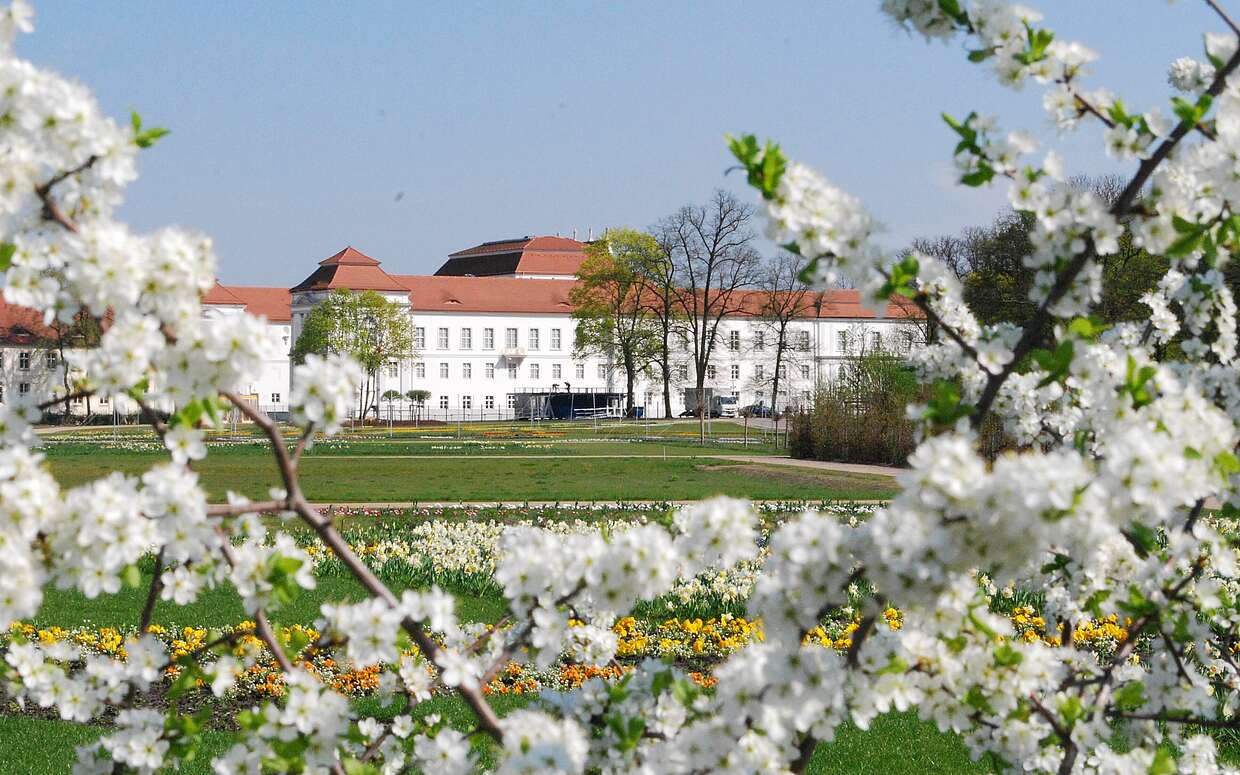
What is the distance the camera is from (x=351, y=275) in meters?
75.0

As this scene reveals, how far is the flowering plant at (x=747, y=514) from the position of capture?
5.66 feet

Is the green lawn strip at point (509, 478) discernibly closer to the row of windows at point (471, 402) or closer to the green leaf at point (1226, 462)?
the green leaf at point (1226, 462)

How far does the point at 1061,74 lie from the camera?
229 centimetres

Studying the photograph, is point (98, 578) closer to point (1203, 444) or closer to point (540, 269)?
point (1203, 444)

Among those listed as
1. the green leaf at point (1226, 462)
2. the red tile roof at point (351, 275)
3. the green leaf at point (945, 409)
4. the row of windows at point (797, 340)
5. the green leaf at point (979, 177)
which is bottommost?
the green leaf at point (1226, 462)

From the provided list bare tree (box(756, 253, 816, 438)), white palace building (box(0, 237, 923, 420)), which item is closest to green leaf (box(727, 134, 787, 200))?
bare tree (box(756, 253, 816, 438))

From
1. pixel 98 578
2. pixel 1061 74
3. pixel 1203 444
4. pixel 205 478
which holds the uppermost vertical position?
pixel 1061 74

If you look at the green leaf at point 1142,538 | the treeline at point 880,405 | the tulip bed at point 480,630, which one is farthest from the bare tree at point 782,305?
the green leaf at point 1142,538

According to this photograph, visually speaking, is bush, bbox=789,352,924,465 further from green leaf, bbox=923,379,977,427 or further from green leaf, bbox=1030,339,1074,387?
green leaf, bbox=923,379,977,427

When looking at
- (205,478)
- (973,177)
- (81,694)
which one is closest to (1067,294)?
(973,177)

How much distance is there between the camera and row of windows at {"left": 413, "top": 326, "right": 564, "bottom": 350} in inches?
2997

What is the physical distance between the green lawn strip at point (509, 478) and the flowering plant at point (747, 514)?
40.3ft

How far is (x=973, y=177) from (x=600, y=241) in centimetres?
6140

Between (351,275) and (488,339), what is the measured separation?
9.34 m
